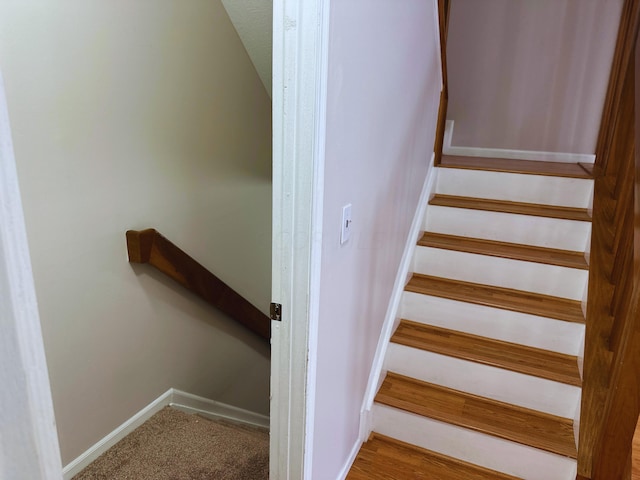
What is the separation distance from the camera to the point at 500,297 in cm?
222

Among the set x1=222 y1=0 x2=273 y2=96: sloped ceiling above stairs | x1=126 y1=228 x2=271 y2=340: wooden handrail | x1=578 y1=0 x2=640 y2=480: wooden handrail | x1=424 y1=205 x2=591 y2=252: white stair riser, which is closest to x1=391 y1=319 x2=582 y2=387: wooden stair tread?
x1=578 y1=0 x2=640 y2=480: wooden handrail

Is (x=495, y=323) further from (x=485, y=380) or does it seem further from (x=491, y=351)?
(x=485, y=380)

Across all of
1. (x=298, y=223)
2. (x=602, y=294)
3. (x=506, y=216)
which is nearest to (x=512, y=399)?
(x=602, y=294)

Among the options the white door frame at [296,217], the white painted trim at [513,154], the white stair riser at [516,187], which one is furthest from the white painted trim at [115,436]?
the white painted trim at [513,154]

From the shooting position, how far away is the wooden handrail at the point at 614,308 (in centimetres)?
152

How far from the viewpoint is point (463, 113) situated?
3.60m

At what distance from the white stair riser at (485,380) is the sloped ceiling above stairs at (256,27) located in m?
1.59

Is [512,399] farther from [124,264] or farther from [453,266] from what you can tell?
[124,264]

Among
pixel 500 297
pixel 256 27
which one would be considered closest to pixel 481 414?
pixel 500 297

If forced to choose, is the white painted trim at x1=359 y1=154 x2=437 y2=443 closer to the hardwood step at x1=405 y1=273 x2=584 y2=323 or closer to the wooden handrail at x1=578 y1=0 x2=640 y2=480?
the hardwood step at x1=405 y1=273 x2=584 y2=323

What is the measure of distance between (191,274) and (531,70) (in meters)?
2.89

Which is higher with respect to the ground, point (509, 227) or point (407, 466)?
point (509, 227)

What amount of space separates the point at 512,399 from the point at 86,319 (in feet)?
5.87

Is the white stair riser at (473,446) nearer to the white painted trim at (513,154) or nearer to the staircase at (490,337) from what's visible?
the staircase at (490,337)
